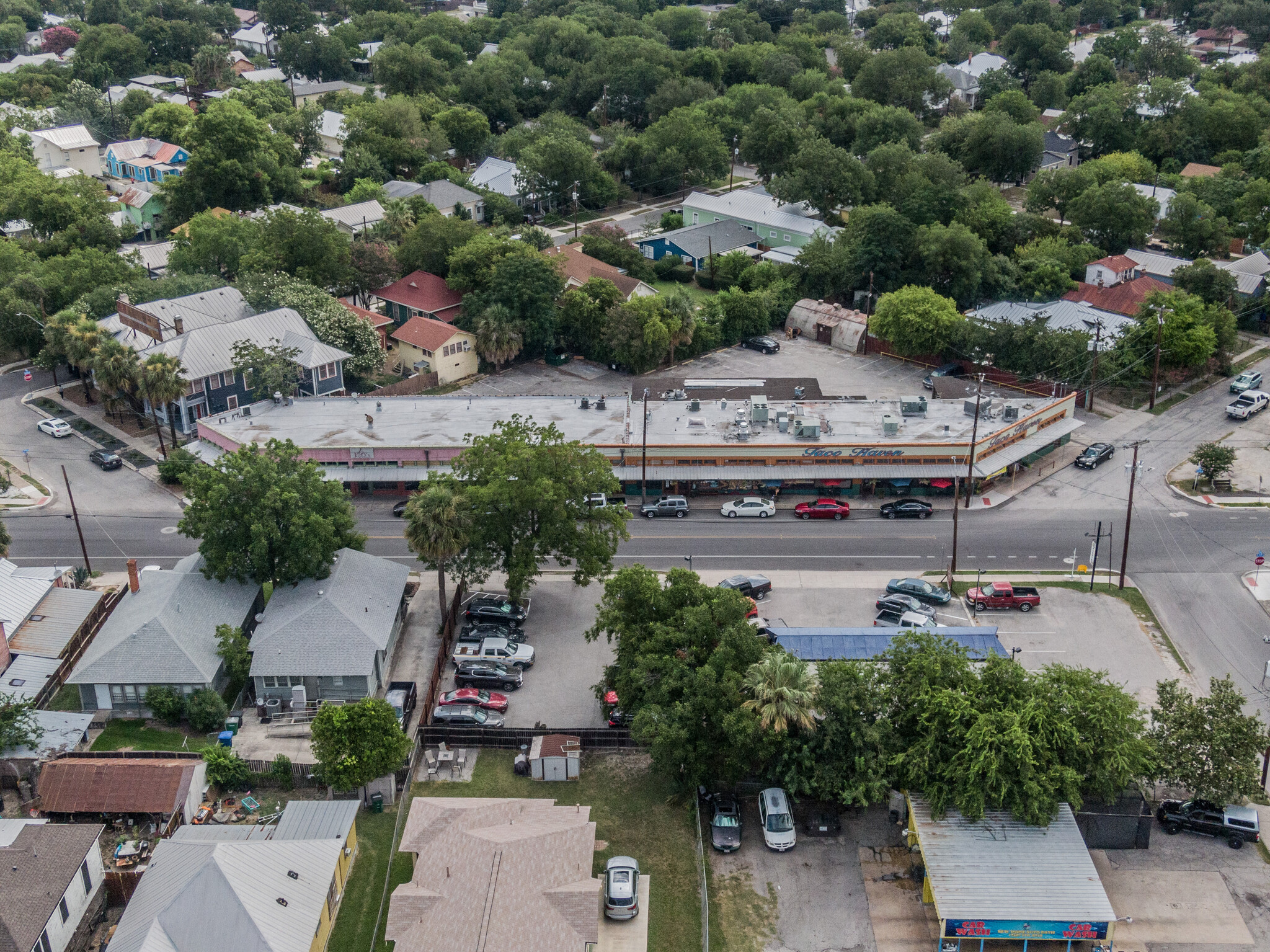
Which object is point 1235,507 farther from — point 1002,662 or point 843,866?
point 843,866

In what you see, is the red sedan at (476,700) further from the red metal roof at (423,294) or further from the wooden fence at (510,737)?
the red metal roof at (423,294)

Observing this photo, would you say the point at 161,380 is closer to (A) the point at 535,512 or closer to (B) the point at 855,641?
(A) the point at 535,512

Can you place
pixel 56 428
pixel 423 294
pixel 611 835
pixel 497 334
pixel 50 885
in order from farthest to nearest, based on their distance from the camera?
1. pixel 423 294
2. pixel 497 334
3. pixel 56 428
4. pixel 611 835
5. pixel 50 885

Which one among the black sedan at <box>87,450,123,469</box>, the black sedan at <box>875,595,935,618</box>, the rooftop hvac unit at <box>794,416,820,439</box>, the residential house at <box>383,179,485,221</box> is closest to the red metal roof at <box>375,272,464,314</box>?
the residential house at <box>383,179,485,221</box>

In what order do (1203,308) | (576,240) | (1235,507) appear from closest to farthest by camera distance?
(1235,507), (1203,308), (576,240)

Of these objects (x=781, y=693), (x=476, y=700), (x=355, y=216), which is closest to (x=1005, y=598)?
(x=781, y=693)

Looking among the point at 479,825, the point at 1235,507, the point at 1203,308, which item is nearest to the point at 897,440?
the point at 1235,507
